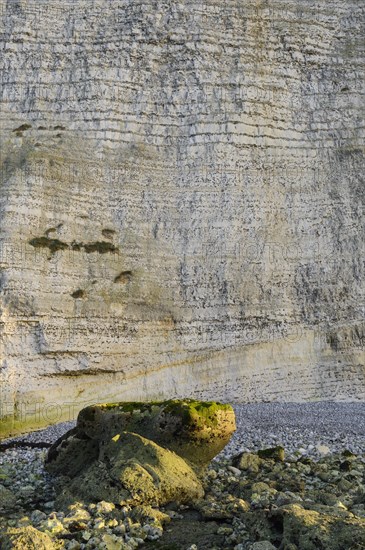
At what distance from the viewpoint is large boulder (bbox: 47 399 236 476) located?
29.3ft

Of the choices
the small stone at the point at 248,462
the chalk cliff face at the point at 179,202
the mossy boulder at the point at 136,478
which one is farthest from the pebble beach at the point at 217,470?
the chalk cliff face at the point at 179,202

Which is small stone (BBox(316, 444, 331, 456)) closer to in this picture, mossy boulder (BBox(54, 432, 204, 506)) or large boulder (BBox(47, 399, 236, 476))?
large boulder (BBox(47, 399, 236, 476))

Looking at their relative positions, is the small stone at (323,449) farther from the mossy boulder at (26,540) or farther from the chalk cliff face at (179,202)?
the chalk cliff face at (179,202)

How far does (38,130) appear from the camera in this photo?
19859mm

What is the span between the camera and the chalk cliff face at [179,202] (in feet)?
56.3

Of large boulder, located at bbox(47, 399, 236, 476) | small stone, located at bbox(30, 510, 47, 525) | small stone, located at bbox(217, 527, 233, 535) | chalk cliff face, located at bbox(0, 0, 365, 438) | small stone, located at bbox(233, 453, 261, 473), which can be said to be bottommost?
small stone, located at bbox(217, 527, 233, 535)

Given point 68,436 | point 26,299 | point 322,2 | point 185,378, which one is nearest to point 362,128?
point 322,2

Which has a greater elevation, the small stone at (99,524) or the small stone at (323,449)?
the small stone at (323,449)

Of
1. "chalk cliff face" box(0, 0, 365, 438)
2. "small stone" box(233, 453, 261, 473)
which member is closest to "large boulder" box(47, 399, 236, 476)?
"small stone" box(233, 453, 261, 473)

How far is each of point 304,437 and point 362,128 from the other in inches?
504

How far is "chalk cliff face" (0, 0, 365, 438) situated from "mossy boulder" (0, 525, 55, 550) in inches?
379

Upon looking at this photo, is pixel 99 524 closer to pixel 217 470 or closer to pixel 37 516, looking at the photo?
pixel 37 516

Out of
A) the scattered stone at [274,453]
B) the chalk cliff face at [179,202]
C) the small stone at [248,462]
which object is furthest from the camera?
the chalk cliff face at [179,202]

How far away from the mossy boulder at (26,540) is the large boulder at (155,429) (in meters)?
2.36
